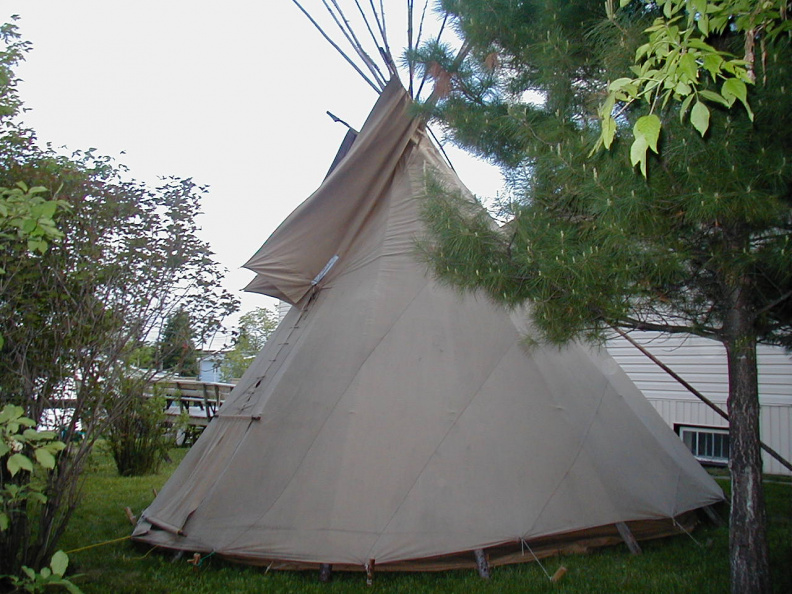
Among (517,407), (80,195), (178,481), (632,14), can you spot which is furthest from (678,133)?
(178,481)

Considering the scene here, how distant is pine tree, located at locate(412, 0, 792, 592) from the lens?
10.7 feet

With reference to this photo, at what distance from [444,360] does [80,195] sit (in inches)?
113

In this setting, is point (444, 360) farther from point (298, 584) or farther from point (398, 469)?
point (298, 584)

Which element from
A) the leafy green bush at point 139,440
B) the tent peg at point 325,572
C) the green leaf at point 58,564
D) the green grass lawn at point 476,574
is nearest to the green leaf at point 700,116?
the green leaf at point 58,564

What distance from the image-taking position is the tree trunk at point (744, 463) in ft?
12.6

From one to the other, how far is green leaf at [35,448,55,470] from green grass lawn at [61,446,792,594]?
279cm

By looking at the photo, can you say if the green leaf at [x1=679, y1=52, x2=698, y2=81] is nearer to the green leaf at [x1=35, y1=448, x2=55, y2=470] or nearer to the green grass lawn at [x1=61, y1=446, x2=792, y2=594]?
the green leaf at [x1=35, y1=448, x2=55, y2=470]

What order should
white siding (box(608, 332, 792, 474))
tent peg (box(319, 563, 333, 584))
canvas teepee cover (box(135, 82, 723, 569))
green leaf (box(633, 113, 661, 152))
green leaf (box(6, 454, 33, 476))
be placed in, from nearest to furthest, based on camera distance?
green leaf (box(633, 113, 661, 152)), green leaf (box(6, 454, 33, 476)), tent peg (box(319, 563, 333, 584)), canvas teepee cover (box(135, 82, 723, 569)), white siding (box(608, 332, 792, 474))

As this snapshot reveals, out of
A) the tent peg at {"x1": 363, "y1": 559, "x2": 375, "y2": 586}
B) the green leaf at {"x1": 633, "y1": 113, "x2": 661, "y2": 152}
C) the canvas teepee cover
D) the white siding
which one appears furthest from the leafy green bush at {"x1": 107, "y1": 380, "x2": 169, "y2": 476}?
the green leaf at {"x1": 633, "y1": 113, "x2": 661, "y2": 152}

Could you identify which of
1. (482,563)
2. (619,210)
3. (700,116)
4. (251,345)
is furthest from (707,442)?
(251,345)

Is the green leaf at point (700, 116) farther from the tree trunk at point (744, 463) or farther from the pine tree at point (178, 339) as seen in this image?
the pine tree at point (178, 339)

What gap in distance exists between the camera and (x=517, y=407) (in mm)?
5309

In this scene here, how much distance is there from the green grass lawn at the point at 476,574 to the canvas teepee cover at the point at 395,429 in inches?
5.1

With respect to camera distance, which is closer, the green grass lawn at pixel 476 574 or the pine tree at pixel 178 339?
the green grass lawn at pixel 476 574
